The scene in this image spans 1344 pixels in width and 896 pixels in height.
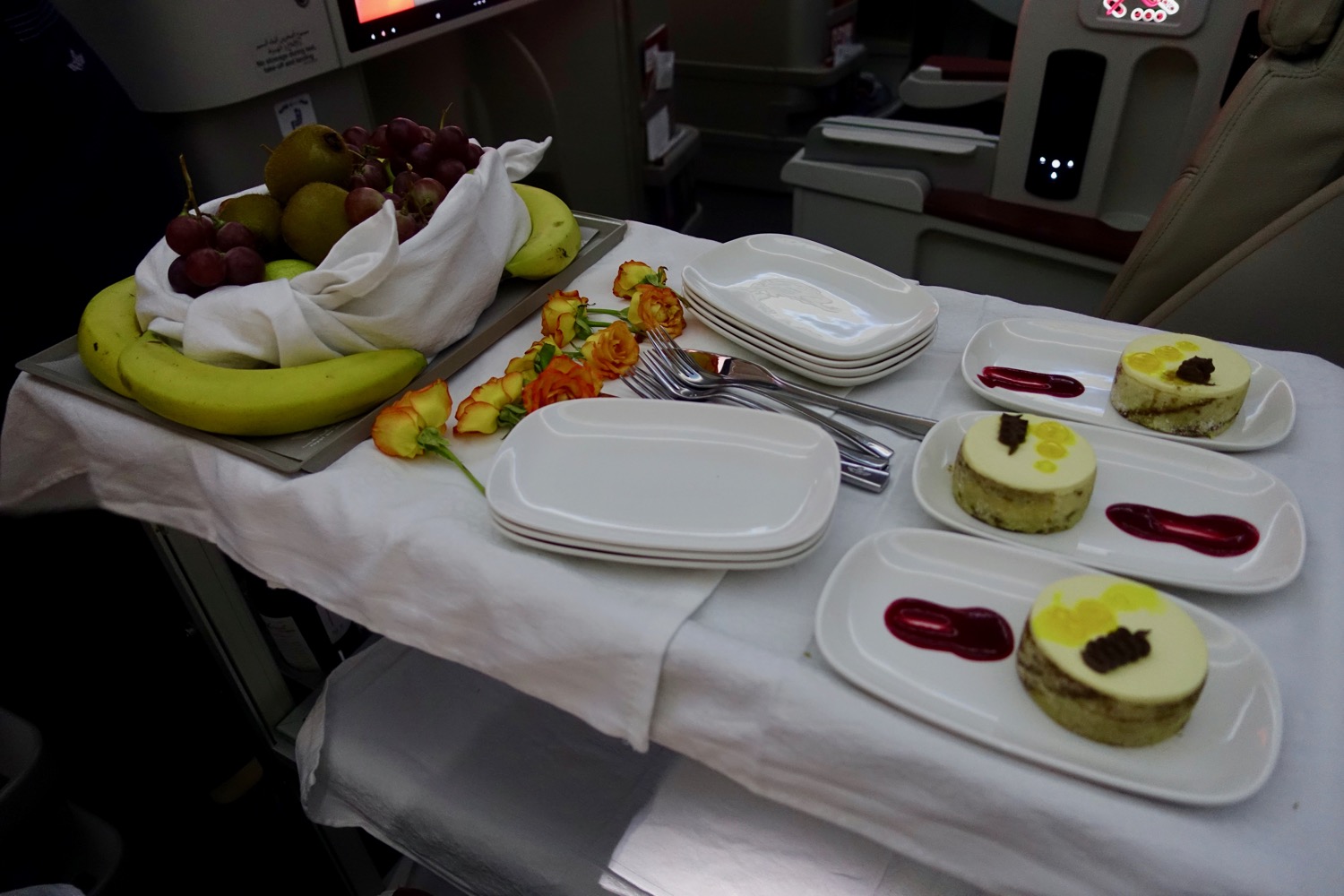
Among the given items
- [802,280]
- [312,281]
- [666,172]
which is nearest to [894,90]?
[666,172]

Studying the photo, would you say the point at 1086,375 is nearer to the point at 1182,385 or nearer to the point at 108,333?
the point at 1182,385

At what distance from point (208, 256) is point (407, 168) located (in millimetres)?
246

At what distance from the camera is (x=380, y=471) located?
753mm

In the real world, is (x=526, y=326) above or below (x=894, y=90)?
above

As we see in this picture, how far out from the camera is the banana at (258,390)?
763 millimetres

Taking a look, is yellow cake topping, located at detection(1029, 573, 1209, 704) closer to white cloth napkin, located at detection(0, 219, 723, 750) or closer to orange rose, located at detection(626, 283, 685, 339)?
white cloth napkin, located at detection(0, 219, 723, 750)

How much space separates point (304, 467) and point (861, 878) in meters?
0.61

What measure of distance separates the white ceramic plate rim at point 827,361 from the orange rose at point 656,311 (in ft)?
0.18

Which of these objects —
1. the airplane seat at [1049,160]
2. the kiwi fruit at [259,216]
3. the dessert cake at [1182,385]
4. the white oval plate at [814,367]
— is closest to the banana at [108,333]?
the kiwi fruit at [259,216]

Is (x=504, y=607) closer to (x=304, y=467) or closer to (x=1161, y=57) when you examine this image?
(x=304, y=467)

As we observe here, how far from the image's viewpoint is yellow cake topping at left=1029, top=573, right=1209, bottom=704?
50 cm

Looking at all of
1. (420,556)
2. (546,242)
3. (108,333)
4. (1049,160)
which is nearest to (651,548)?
(420,556)

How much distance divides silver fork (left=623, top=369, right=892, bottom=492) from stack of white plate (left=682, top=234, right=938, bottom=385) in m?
0.07

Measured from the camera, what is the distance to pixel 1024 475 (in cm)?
64
